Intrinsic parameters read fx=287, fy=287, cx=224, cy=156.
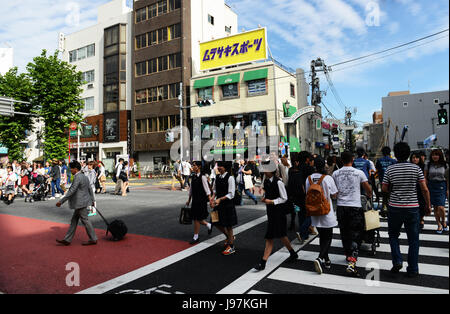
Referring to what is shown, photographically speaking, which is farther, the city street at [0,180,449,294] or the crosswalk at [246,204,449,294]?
the city street at [0,180,449,294]

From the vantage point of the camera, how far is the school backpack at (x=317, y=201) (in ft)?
14.8

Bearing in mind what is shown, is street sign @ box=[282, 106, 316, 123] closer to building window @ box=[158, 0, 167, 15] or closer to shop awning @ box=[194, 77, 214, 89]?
shop awning @ box=[194, 77, 214, 89]

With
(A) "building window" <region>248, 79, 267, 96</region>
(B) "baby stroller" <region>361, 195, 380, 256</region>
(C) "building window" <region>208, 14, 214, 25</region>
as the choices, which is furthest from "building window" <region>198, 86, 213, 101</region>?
(B) "baby stroller" <region>361, 195, 380, 256</region>

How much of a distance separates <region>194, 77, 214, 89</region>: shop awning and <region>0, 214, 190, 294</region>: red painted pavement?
25.8m

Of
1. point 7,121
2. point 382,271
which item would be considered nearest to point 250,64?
point 7,121

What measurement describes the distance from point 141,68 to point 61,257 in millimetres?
34600

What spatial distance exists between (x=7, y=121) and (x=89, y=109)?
16065 millimetres

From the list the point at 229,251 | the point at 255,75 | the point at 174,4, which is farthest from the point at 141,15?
the point at 229,251

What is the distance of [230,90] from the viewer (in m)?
31.2

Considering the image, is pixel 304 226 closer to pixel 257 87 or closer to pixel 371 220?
pixel 371 220

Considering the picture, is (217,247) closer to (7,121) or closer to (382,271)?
(382,271)

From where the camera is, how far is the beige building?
94.5 feet

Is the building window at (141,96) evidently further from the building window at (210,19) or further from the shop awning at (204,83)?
the building window at (210,19)

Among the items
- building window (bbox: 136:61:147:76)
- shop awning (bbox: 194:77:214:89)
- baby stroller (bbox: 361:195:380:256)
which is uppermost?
building window (bbox: 136:61:147:76)
